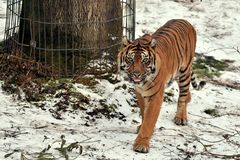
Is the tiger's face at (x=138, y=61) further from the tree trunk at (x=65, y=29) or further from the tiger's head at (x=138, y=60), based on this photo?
the tree trunk at (x=65, y=29)

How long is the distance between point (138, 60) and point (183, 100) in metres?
1.24

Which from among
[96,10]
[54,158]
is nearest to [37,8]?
[96,10]

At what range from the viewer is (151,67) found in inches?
165

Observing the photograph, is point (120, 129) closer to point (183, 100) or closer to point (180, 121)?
point (180, 121)

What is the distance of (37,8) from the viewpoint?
5.48 m

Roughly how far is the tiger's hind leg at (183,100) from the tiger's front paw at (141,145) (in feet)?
2.94

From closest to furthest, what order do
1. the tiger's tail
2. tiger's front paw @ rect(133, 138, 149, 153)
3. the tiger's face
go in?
the tiger's face, tiger's front paw @ rect(133, 138, 149, 153), the tiger's tail

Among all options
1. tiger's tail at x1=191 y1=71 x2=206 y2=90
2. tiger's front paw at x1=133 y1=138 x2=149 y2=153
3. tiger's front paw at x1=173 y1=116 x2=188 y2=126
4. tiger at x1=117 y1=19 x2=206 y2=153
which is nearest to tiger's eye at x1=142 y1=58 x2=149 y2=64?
tiger at x1=117 y1=19 x2=206 y2=153

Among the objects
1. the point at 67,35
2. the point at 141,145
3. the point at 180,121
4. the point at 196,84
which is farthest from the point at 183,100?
the point at 67,35

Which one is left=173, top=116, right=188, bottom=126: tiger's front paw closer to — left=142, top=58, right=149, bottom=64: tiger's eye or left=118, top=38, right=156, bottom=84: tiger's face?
left=118, top=38, right=156, bottom=84: tiger's face

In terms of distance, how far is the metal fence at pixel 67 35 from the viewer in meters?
5.46

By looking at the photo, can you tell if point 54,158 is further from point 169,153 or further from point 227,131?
point 227,131

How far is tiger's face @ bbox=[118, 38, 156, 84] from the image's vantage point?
4117 mm

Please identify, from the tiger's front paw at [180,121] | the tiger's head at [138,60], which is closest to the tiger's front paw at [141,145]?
the tiger's head at [138,60]
